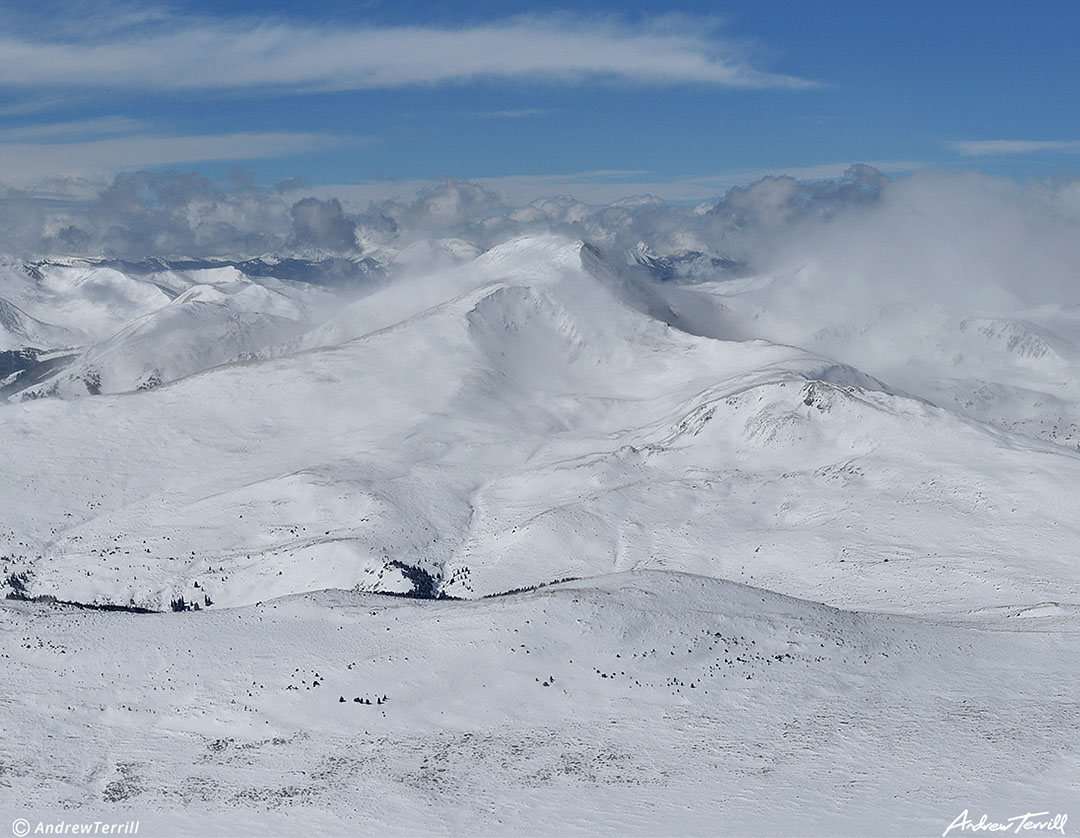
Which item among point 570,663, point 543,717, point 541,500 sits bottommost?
point 541,500

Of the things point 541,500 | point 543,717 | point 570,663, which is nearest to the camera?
point 543,717

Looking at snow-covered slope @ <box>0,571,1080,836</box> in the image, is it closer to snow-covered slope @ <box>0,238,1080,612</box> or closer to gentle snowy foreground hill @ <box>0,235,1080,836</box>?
gentle snowy foreground hill @ <box>0,235,1080,836</box>

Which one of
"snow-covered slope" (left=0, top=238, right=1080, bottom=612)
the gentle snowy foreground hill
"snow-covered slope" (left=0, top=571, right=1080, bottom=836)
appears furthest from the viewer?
"snow-covered slope" (left=0, top=238, right=1080, bottom=612)

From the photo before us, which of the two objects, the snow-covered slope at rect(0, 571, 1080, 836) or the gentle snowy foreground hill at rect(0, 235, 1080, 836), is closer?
the snow-covered slope at rect(0, 571, 1080, 836)

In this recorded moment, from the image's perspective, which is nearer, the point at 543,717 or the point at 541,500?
the point at 543,717

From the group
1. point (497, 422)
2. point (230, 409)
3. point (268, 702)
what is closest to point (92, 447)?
point (230, 409)

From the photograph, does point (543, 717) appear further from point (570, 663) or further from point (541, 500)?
point (541, 500)

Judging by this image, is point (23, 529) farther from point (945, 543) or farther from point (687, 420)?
point (945, 543)

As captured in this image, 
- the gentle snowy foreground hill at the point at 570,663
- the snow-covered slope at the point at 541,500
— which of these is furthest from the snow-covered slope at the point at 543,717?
the snow-covered slope at the point at 541,500

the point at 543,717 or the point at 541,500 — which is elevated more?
the point at 543,717

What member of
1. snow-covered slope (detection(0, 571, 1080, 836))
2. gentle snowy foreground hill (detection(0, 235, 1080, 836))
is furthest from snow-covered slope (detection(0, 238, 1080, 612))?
snow-covered slope (detection(0, 571, 1080, 836))

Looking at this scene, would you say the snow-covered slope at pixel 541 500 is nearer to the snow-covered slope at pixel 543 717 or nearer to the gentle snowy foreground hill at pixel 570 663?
the gentle snowy foreground hill at pixel 570 663

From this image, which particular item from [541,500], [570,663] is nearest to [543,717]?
[570,663]
